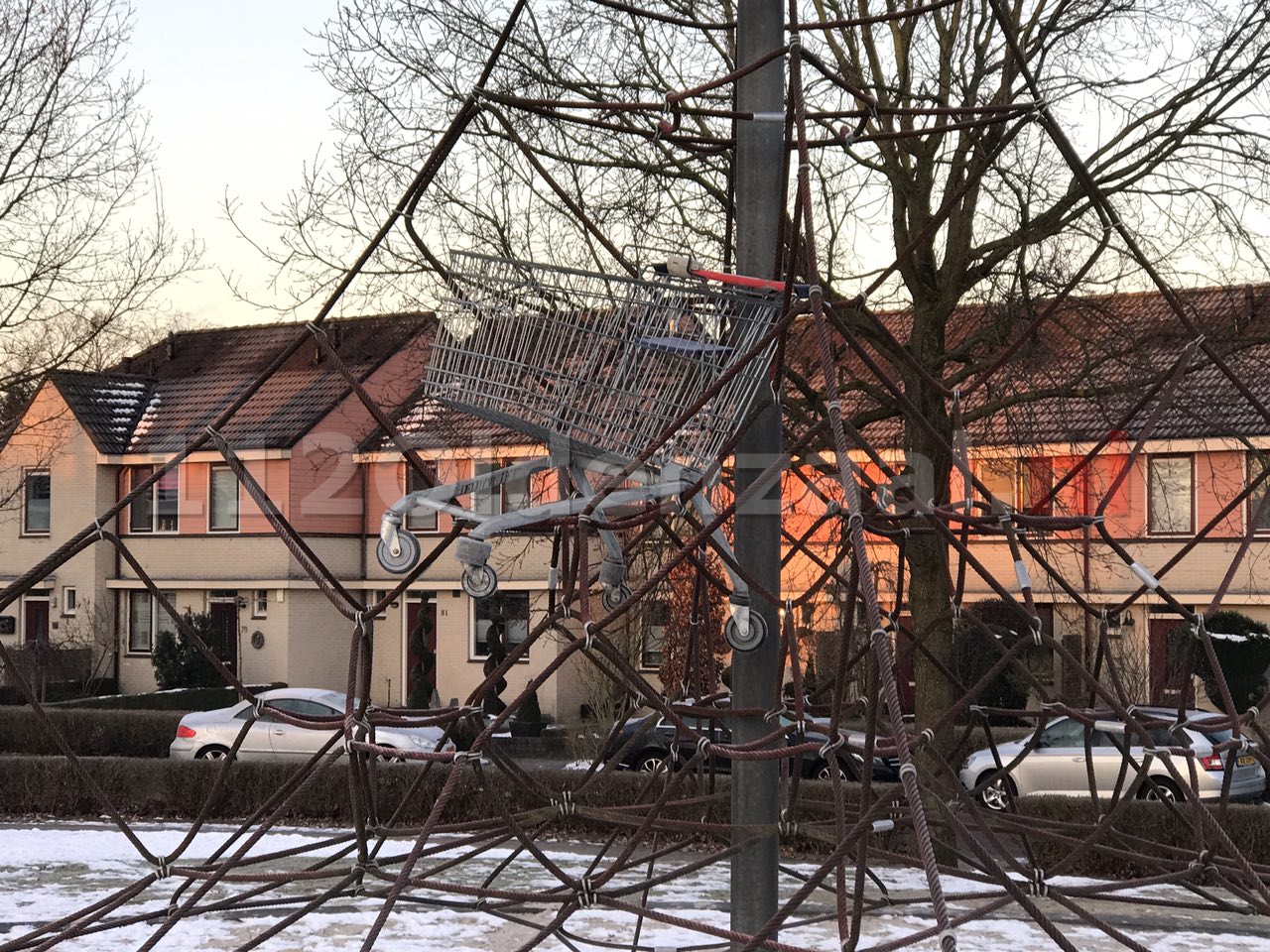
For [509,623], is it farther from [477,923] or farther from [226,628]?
[477,923]

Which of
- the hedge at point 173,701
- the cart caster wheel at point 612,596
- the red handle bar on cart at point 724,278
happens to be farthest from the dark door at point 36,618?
the red handle bar on cart at point 724,278

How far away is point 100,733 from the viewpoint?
16.4 meters

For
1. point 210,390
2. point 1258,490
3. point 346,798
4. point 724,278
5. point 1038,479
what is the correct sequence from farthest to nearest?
point 210,390 < point 1258,490 < point 346,798 < point 1038,479 < point 724,278

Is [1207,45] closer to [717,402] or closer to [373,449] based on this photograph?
[717,402]

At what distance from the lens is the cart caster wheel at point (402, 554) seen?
4014 millimetres

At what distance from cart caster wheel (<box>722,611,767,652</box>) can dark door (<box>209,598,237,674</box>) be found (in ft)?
77.4

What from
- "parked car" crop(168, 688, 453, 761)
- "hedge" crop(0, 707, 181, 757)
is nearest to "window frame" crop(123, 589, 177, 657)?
"hedge" crop(0, 707, 181, 757)

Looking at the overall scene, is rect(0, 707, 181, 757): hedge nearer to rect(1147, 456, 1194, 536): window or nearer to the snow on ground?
the snow on ground

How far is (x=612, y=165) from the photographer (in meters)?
9.77

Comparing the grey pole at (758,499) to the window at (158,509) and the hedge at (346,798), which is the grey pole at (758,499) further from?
the window at (158,509)

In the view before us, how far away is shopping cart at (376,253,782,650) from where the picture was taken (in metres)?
3.52

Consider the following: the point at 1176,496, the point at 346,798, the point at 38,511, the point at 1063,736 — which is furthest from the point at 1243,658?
the point at 38,511

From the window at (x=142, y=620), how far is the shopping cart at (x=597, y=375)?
2482 cm

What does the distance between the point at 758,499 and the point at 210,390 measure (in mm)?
26793
